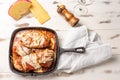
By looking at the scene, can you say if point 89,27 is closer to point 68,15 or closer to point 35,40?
point 68,15

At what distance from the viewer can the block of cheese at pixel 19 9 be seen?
1.05m

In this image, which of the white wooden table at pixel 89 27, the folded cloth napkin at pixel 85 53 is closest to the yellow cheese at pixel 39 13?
the white wooden table at pixel 89 27

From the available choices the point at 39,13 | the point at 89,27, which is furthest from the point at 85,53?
the point at 39,13

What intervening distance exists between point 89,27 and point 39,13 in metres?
0.22

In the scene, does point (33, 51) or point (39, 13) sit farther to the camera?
point (39, 13)

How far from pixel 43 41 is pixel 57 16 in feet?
0.51

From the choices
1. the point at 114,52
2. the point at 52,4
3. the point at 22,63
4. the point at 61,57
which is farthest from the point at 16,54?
the point at 114,52

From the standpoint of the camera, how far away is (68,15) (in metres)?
1.03

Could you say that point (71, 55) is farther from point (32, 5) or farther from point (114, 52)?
point (32, 5)

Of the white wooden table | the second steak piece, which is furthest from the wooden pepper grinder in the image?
the second steak piece

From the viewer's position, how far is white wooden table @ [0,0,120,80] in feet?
3.17

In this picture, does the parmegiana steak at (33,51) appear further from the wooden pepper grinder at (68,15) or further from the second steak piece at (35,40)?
the wooden pepper grinder at (68,15)

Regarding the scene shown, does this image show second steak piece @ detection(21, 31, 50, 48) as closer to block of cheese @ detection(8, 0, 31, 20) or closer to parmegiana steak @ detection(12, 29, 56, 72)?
parmegiana steak @ detection(12, 29, 56, 72)

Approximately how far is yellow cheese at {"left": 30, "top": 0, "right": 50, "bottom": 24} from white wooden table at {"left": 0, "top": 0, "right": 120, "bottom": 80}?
0.02 m
